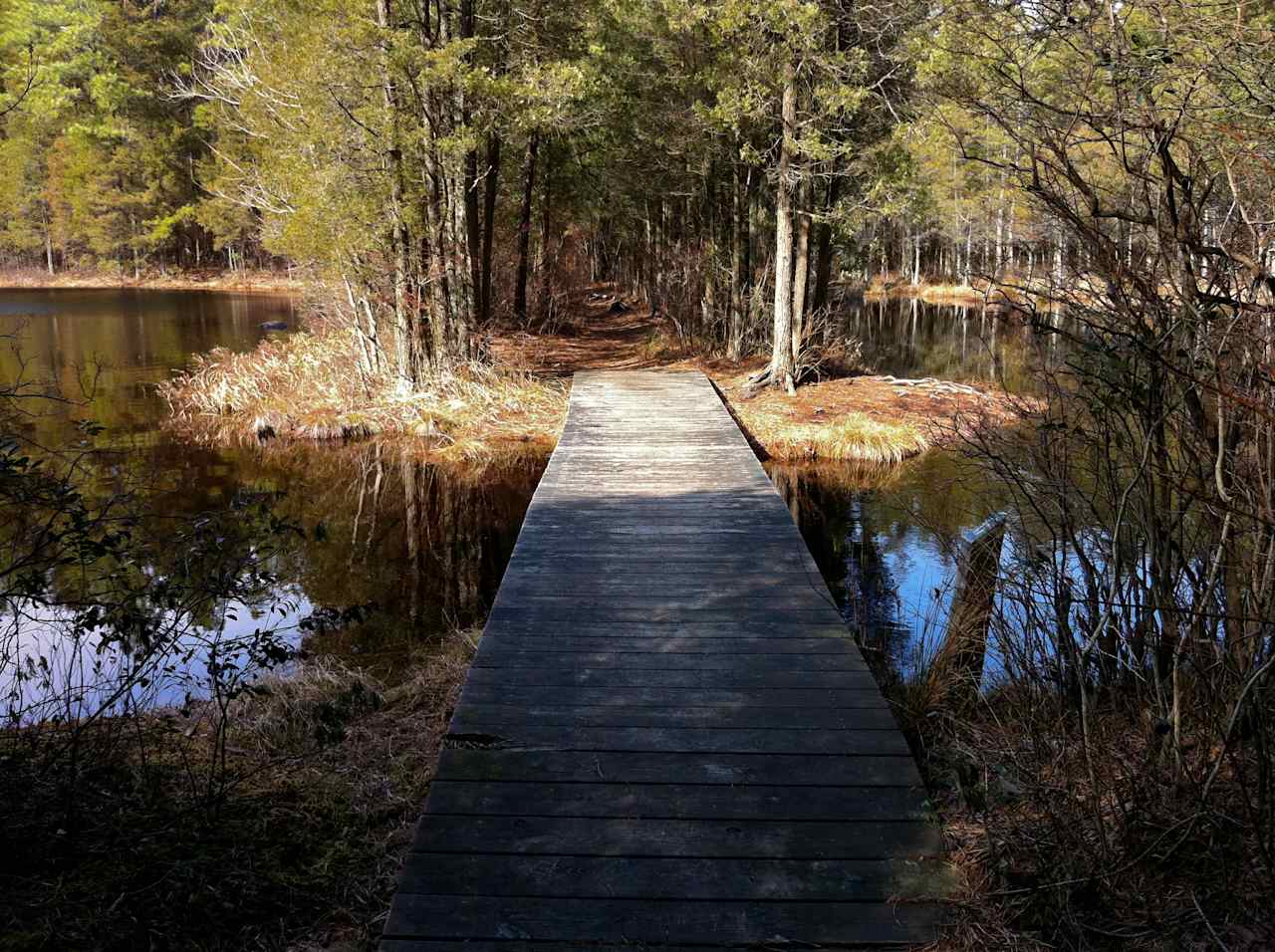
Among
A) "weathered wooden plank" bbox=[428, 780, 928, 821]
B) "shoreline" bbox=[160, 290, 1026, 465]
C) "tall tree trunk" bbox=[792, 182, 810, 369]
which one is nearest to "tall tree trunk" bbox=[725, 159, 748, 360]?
"shoreline" bbox=[160, 290, 1026, 465]

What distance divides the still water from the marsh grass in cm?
78

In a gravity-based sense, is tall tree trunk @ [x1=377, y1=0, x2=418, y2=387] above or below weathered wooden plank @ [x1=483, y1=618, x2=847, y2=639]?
above

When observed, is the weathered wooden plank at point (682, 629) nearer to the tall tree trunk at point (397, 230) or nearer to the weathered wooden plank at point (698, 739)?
the weathered wooden plank at point (698, 739)

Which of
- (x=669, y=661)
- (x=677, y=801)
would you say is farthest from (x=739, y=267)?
(x=677, y=801)

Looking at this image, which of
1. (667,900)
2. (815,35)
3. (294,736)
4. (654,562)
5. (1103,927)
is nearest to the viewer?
(1103,927)

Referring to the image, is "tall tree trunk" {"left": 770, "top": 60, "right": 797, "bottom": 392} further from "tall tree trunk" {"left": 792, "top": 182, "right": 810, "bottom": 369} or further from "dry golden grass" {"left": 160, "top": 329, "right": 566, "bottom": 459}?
"dry golden grass" {"left": 160, "top": 329, "right": 566, "bottom": 459}

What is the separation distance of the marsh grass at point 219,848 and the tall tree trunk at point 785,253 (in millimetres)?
11159

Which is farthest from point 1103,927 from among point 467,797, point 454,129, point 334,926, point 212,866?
point 454,129

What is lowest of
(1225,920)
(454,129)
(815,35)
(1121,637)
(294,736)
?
(294,736)

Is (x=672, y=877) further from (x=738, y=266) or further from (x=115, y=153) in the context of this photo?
(x=115, y=153)

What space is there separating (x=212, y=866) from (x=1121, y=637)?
11.1 feet

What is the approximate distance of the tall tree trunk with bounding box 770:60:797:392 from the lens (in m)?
13.6

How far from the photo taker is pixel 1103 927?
2689mm

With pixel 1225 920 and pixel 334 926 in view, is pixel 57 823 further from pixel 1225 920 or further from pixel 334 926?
pixel 1225 920
